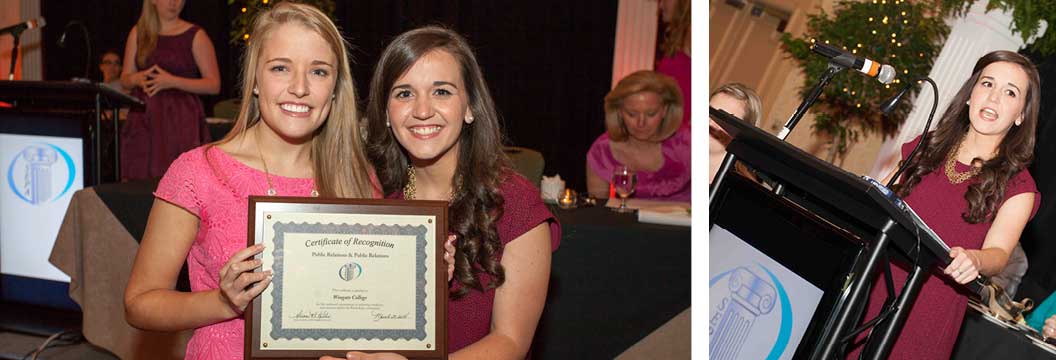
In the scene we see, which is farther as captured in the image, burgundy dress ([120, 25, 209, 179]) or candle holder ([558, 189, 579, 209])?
burgundy dress ([120, 25, 209, 179])

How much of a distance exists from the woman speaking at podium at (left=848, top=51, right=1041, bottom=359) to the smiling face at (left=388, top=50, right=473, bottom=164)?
5.35 ft

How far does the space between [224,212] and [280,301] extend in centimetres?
35

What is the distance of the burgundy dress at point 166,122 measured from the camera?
17.3ft

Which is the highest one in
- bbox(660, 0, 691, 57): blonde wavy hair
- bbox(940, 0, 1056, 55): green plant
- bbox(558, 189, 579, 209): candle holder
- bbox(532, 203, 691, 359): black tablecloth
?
bbox(940, 0, 1056, 55): green plant

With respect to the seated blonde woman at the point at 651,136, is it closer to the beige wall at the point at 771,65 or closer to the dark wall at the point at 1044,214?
the beige wall at the point at 771,65

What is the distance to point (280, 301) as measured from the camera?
75.1 inches

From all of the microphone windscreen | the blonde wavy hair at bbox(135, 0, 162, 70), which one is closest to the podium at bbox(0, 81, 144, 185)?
→ the blonde wavy hair at bbox(135, 0, 162, 70)

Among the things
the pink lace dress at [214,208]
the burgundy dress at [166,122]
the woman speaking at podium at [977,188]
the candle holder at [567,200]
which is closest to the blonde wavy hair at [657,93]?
the candle holder at [567,200]

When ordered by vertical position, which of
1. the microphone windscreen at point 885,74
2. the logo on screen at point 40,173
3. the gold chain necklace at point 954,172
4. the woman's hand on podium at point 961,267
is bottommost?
the logo on screen at point 40,173

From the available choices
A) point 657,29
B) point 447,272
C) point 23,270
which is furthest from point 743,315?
point 657,29

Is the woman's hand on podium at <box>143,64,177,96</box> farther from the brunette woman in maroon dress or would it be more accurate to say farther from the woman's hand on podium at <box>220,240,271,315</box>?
the woman's hand on podium at <box>220,240,271,315</box>

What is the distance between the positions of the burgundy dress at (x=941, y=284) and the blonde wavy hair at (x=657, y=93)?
193 cm

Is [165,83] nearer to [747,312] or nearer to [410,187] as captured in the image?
[410,187]

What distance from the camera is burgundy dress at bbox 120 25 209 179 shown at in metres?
5.26
